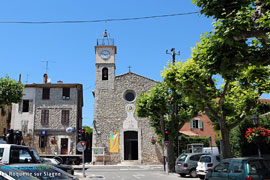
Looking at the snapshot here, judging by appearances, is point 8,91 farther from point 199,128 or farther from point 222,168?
point 199,128

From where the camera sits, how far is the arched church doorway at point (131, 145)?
30984mm

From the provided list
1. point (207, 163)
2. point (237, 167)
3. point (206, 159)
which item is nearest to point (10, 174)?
point (237, 167)

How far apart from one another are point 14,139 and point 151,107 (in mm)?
9968

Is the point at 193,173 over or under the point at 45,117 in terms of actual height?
under

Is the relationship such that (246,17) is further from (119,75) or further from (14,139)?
(119,75)

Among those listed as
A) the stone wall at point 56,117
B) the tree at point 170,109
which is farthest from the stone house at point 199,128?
the tree at point 170,109

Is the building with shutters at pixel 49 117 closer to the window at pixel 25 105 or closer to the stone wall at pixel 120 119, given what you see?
the window at pixel 25 105

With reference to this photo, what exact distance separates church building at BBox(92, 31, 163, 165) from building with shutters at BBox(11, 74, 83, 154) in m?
2.77

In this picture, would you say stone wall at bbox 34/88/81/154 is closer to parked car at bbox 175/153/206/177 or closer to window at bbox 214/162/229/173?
parked car at bbox 175/153/206/177

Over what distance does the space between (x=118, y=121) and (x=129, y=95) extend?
3621 mm

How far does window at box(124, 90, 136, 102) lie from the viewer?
107 ft

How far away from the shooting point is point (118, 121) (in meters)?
31.6

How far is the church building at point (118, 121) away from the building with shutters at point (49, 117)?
2770mm

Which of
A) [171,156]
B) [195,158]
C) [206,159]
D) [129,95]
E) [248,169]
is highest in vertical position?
[129,95]
